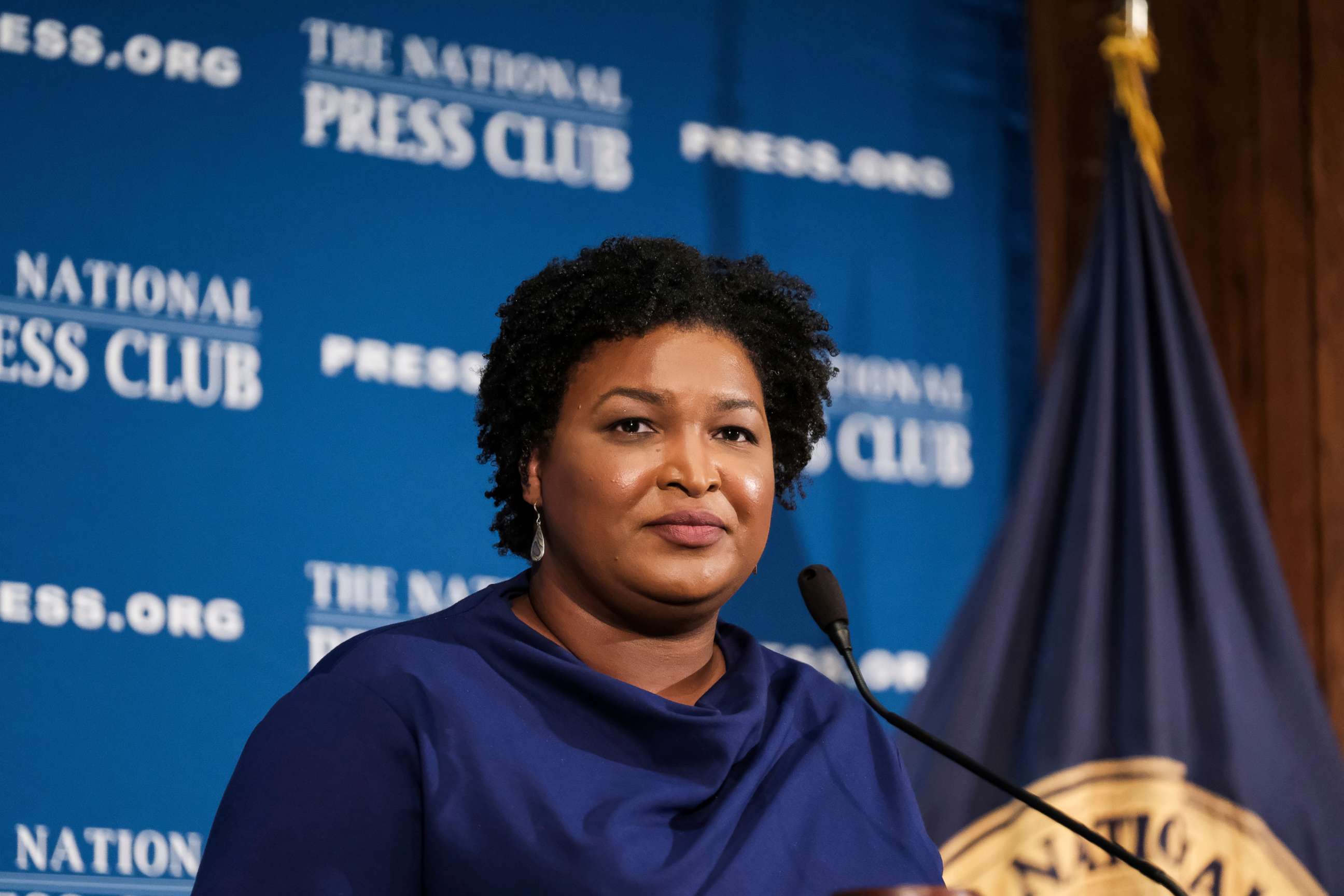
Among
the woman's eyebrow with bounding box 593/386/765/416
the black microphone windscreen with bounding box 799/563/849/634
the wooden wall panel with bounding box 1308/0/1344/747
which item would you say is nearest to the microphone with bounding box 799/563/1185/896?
the black microphone windscreen with bounding box 799/563/849/634

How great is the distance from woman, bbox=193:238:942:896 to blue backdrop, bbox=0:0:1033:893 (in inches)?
34.4

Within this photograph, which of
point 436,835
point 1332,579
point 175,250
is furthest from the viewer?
point 1332,579

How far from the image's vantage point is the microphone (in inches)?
70.8

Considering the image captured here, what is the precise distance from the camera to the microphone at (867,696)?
1.80 m

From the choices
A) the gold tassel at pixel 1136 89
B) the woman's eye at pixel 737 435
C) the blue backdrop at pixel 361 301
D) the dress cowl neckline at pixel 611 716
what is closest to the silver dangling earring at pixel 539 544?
the dress cowl neckline at pixel 611 716

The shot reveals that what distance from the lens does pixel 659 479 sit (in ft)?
5.92

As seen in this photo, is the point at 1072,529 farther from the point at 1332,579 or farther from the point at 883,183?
the point at 883,183

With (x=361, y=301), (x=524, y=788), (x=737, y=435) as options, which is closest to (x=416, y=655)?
(x=524, y=788)

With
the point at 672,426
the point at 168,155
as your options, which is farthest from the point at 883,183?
the point at 672,426

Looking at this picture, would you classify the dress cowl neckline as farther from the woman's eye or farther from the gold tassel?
the gold tassel

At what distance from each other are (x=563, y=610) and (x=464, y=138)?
148cm

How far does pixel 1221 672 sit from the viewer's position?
120 inches

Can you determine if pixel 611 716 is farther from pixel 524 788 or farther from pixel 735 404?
pixel 735 404

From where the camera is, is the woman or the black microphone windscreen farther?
the black microphone windscreen
